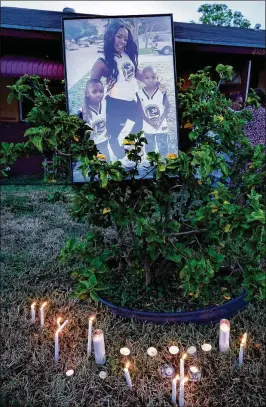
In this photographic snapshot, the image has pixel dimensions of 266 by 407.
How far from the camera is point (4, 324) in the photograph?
2.06 metres

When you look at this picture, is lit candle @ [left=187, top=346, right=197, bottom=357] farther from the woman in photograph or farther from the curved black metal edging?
the woman in photograph

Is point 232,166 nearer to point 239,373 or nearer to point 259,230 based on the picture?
point 259,230

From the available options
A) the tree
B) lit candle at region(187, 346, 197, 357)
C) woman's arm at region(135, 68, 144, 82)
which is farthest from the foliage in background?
the tree

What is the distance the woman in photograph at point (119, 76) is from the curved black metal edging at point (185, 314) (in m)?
0.90

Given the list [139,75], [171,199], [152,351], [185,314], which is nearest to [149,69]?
[139,75]

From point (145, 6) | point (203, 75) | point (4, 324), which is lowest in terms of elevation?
point (4, 324)

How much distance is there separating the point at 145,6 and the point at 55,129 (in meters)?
2.36

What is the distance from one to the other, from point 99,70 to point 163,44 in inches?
14.7

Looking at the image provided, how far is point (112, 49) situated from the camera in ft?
6.06

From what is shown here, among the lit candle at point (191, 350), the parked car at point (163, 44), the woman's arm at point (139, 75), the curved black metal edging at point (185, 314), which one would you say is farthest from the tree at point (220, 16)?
the lit candle at point (191, 350)

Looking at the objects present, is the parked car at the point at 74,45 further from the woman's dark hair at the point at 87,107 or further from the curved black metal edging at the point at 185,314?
the curved black metal edging at the point at 185,314

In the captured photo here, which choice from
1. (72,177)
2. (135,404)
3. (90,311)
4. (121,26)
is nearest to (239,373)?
(135,404)

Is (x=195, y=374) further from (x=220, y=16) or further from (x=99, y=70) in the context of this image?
(x=220, y=16)

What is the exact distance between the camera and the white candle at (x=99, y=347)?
1.67m
